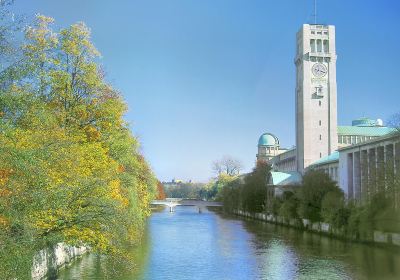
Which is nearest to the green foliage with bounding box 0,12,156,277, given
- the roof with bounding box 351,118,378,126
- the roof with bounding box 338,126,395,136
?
the roof with bounding box 338,126,395,136

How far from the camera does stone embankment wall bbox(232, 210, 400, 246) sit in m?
45.7

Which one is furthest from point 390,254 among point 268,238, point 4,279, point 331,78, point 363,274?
point 331,78

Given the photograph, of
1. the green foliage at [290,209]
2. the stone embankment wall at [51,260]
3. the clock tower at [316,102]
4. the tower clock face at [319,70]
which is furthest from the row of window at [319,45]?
the stone embankment wall at [51,260]

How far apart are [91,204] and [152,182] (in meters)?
38.3

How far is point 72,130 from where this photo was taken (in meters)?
28.1

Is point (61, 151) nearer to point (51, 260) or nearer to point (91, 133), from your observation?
point (51, 260)

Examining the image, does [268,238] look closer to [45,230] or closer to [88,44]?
[88,44]

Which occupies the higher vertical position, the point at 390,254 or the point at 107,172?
the point at 107,172

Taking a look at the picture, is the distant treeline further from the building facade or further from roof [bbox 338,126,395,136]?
roof [bbox 338,126,395,136]

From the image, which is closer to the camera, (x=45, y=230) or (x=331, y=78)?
(x=45, y=230)

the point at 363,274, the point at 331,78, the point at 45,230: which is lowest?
the point at 363,274

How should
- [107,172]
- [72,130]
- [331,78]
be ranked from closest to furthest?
[107,172] < [72,130] < [331,78]

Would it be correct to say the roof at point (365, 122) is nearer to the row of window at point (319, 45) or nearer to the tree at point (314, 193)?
the row of window at point (319, 45)

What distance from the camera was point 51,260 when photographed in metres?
26.3
